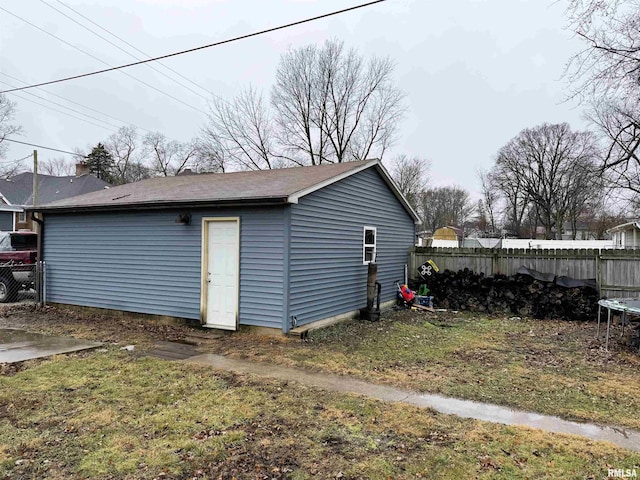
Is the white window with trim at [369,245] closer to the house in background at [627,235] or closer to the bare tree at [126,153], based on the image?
the house in background at [627,235]

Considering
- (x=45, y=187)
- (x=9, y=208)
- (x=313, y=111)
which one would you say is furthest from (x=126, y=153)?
(x=313, y=111)

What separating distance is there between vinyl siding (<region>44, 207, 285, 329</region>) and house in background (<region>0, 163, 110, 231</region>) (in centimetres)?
2214

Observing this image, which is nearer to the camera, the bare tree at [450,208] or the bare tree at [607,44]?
the bare tree at [607,44]

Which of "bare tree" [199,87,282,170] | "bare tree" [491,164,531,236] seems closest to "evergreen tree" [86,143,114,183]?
"bare tree" [199,87,282,170]

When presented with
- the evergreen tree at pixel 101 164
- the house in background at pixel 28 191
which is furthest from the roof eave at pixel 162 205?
the evergreen tree at pixel 101 164

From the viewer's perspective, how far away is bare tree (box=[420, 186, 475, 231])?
167 feet

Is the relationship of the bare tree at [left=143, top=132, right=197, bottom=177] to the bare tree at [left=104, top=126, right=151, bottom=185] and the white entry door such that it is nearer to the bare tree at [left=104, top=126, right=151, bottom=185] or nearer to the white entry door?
the bare tree at [left=104, top=126, right=151, bottom=185]

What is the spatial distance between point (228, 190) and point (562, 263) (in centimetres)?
856

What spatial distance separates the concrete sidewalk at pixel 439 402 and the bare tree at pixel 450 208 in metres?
46.9

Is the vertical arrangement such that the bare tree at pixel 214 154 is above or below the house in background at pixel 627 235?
above

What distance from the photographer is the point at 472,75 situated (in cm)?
1495

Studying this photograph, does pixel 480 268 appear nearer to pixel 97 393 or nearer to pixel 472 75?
pixel 472 75

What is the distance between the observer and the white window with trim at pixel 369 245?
10.1m

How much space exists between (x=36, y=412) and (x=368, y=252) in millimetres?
7610
